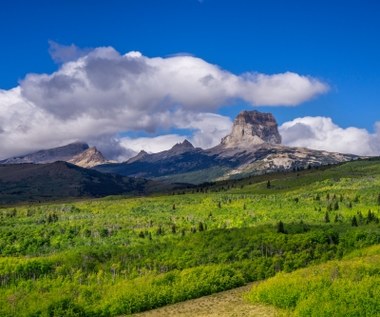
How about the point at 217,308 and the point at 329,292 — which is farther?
the point at 217,308

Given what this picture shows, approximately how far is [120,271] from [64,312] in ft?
140

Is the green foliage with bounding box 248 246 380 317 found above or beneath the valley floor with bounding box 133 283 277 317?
above

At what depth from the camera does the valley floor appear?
6512 centimetres

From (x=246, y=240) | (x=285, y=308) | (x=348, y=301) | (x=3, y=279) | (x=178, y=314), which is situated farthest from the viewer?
(x=246, y=240)

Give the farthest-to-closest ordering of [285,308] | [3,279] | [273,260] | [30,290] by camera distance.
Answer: [3,279], [273,260], [30,290], [285,308]

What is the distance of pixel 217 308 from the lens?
71.1 m

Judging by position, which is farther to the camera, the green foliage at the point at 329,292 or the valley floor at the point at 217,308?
the valley floor at the point at 217,308

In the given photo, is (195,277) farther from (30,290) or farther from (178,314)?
(30,290)

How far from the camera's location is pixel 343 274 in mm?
73750

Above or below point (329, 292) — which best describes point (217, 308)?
below

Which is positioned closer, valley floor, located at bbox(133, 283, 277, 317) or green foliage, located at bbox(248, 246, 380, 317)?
green foliage, located at bbox(248, 246, 380, 317)

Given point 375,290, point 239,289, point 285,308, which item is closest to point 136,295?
point 239,289

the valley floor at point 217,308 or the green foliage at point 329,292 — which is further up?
the green foliage at point 329,292

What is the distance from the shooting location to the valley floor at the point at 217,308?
6512 cm
